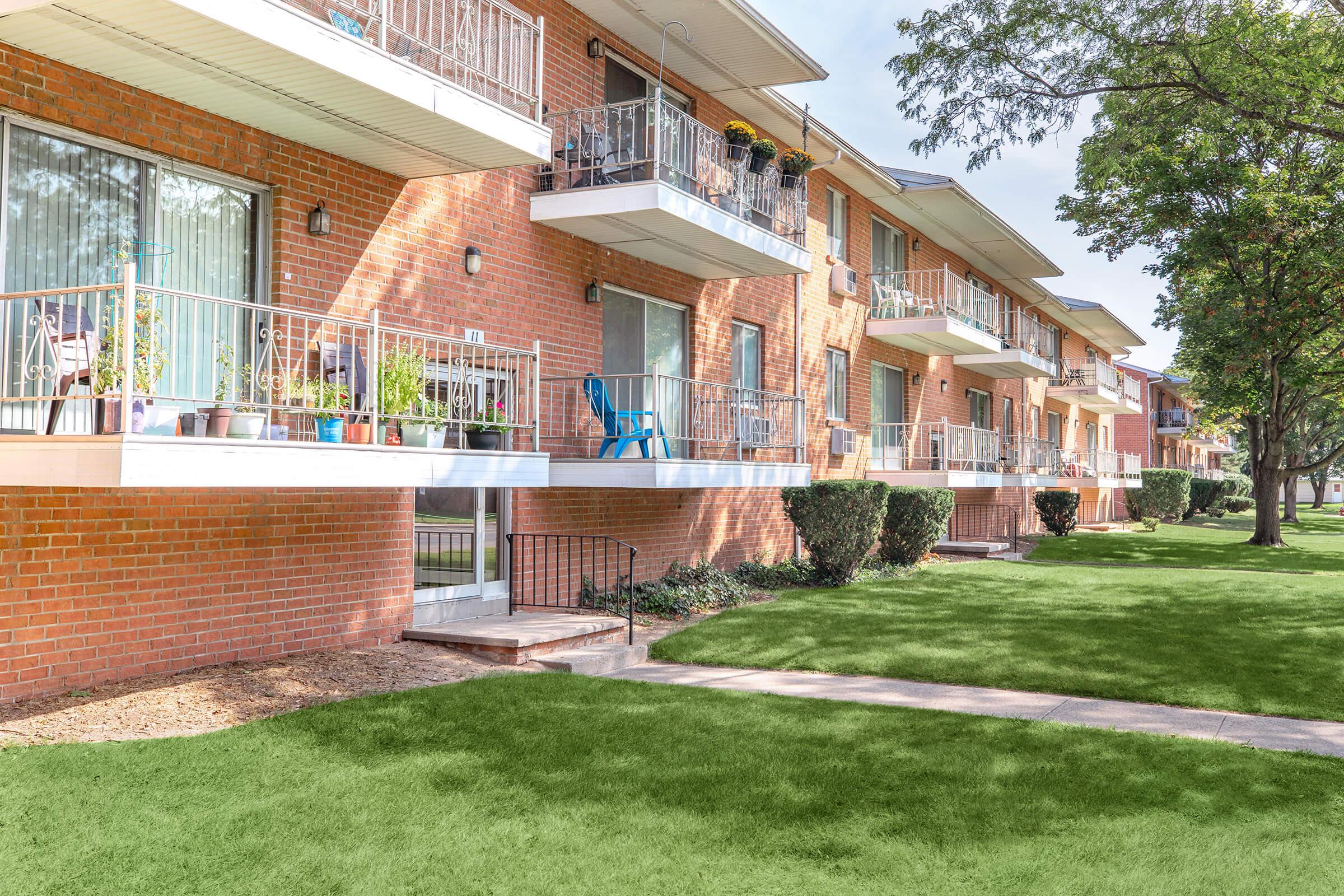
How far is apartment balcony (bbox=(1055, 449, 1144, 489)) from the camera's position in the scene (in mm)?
29750

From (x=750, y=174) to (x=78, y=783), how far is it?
11.4 metres

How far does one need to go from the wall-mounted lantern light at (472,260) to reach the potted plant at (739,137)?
4.57m

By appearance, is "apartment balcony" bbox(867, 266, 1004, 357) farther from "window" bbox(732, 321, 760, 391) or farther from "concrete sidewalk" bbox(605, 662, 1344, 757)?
"concrete sidewalk" bbox(605, 662, 1344, 757)

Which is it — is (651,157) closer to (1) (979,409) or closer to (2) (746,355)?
(2) (746,355)

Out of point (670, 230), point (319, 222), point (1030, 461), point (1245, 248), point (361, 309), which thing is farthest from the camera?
point (1030, 461)

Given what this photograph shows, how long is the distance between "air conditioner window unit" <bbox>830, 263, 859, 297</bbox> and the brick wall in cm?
1141

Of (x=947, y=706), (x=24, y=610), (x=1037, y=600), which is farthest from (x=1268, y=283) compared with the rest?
(x=24, y=610)

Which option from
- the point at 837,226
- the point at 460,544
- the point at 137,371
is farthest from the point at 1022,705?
the point at 837,226

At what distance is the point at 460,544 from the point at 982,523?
750 inches

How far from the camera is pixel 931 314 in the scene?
21.7m

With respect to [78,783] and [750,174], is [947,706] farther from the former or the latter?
[750,174]

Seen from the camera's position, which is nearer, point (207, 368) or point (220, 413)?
point (220, 413)

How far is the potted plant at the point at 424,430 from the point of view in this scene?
8398 millimetres

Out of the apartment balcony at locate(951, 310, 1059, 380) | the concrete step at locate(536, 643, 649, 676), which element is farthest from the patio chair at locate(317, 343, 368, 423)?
the apartment balcony at locate(951, 310, 1059, 380)
